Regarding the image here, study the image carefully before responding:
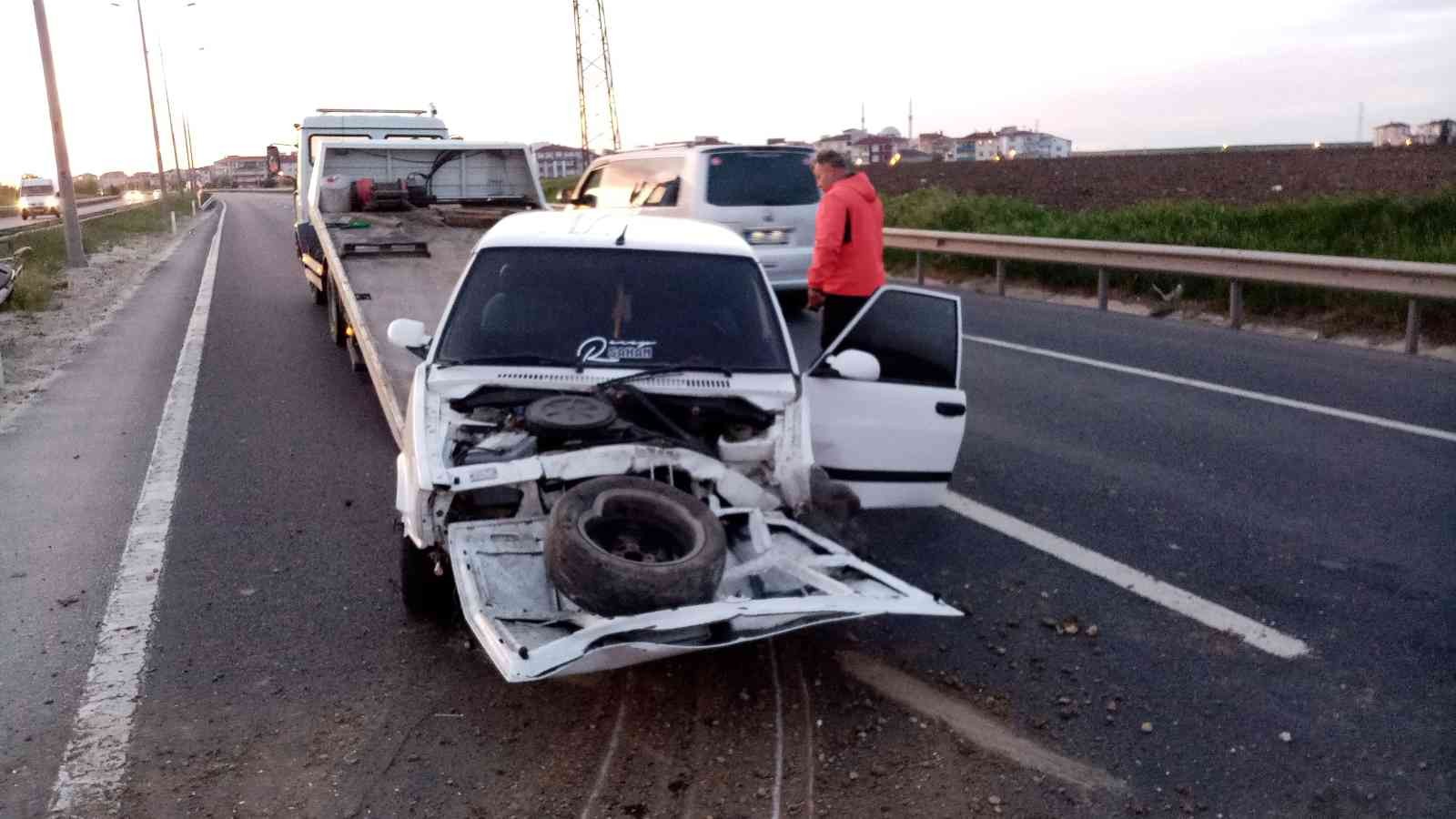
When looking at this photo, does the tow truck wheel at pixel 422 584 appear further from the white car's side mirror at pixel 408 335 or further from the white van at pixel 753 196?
the white van at pixel 753 196

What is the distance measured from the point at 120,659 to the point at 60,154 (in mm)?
23161

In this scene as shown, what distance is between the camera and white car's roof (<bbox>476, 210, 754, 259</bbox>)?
5.91 meters

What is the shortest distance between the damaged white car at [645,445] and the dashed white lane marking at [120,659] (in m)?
1.10

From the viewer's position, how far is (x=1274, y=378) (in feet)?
32.8

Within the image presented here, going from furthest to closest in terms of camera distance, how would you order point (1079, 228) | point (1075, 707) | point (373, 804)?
point (1079, 228)
point (1075, 707)
point (373, 804)

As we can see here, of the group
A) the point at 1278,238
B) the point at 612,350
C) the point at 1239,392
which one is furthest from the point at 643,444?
the point at 1278,238

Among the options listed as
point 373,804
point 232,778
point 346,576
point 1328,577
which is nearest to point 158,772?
point 232,778

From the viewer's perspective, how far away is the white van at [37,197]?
56.2 meters

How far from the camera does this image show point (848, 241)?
7.95m

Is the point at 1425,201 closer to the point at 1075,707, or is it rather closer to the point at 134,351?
the point at 1075,707

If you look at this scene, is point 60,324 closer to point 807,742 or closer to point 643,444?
point 643,444

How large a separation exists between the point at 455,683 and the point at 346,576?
1.37 metres

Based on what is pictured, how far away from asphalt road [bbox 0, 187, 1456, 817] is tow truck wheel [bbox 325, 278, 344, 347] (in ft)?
12.3

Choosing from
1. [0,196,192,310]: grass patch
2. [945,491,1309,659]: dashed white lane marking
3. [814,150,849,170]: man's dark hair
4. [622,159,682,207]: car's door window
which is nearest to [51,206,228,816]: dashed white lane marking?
[945,491,1309,659]: dashed white lane marking
